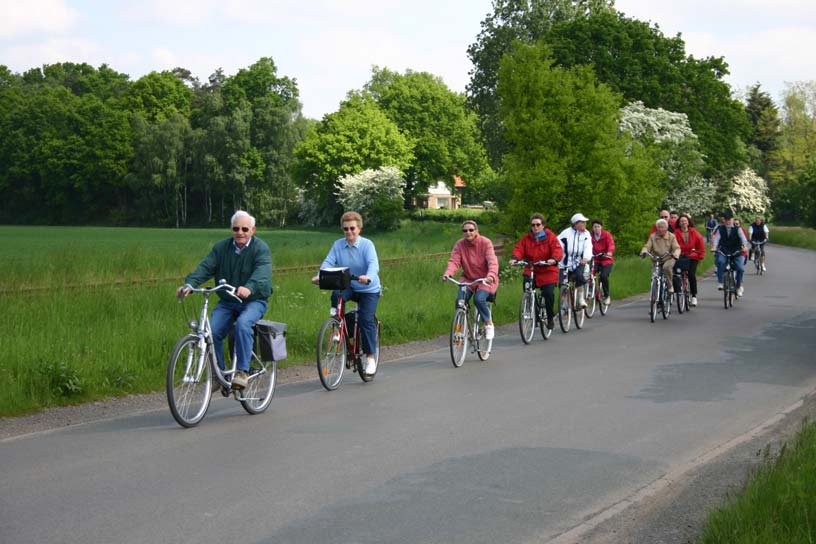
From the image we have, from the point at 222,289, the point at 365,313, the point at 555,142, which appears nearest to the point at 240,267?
the point at 222,289

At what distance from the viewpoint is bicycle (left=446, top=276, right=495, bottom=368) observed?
12.6m

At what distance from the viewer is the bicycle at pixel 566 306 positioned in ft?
56.0

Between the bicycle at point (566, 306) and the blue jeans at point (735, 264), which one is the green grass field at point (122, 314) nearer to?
the bicycle at point (566, 306)

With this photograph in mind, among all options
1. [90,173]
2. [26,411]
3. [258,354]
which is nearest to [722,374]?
[258,354]

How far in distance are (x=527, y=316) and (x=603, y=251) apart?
212 inches

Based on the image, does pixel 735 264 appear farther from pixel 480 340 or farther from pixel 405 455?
pixel 405 455

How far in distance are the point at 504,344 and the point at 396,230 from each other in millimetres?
64148

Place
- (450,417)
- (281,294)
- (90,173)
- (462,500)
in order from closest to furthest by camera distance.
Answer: (462,500), (450,417), (281,294), (90,173)

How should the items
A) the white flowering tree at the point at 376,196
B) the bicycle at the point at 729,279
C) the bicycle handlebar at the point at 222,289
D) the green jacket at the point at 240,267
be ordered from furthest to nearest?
the white flowering tree at the point at 376,196 → the bicycle at the point at 729,279 → the green jacket at the point at 240,267 → the bicycle handlebar at the point at 222,289

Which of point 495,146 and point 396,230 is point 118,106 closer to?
point 396,230

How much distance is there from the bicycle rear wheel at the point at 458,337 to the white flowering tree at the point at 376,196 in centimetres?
6570

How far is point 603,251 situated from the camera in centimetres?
2022

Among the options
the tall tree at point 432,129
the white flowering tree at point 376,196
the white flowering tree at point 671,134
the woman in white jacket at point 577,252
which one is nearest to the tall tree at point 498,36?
the white flowering tree at point 671,134

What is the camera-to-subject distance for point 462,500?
6020 millimetres
